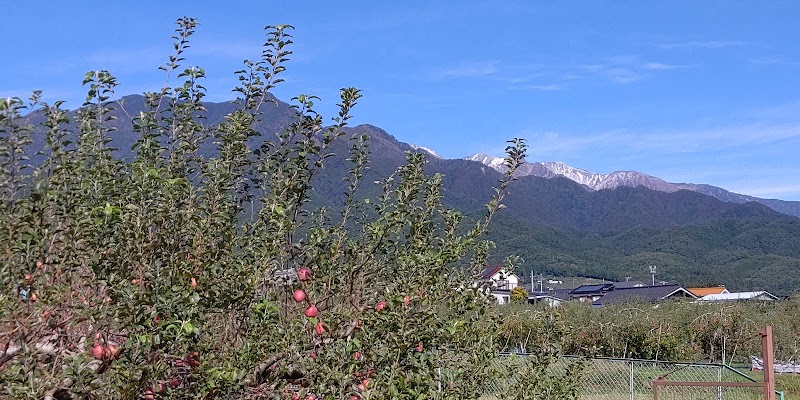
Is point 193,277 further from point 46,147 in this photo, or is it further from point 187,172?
point 46,147

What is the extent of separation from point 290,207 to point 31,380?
1123 mm

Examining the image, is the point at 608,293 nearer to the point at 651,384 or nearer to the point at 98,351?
the point at 651,384

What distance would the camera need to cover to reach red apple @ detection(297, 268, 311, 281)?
11.2 ft

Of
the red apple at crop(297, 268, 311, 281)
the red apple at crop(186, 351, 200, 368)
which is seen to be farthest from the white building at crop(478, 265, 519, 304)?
the red apple at crop(186, 351, 200, 368)

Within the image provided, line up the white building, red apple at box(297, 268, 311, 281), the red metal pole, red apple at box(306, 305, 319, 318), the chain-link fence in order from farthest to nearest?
the chain-link fence, the red metal pole, the white building, red apple at box(297, 268, 311, 281), red apple at box(306, 305, 319, 318)

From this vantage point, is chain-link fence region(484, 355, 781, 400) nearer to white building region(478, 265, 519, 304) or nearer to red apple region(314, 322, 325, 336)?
white building region(478, 265, 519, 304)

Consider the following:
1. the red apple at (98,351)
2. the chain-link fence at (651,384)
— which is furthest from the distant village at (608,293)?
the chain-link fence at (651,384)

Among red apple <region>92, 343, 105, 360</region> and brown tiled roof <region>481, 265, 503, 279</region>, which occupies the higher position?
brown tiled roof <region>481, 265, 503, 279</region>

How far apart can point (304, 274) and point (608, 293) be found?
57.5 metres

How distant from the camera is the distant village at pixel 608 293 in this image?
13.5ft

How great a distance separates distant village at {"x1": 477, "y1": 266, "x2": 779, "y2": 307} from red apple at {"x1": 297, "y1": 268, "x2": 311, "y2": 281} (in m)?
0.75

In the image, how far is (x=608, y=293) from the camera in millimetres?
58781

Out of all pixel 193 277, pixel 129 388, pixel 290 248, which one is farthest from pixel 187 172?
pixel 129 388

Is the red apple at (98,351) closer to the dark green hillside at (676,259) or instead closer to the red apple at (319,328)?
the red apple at (319,328)
